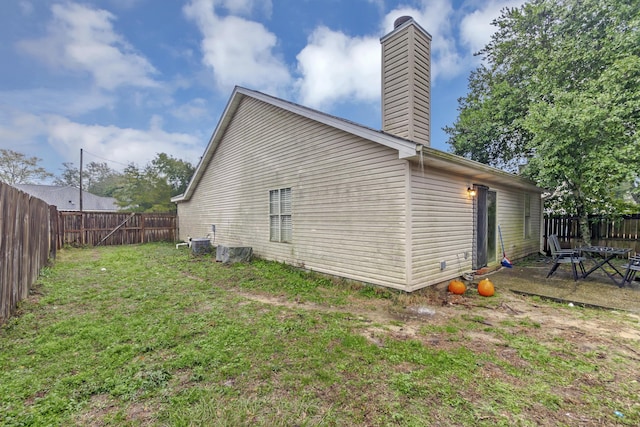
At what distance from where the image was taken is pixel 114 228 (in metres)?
13.1

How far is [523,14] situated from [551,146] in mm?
7098

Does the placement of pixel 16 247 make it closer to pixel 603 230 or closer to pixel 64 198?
pixel 603 230

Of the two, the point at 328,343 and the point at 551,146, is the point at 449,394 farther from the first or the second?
the point at 551,146

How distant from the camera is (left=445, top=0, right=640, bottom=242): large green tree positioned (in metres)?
7.14

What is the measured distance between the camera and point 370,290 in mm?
5082

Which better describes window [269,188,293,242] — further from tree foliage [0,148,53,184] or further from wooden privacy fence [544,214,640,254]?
tree foliage [0,148,53,184]

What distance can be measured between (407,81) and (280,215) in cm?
447

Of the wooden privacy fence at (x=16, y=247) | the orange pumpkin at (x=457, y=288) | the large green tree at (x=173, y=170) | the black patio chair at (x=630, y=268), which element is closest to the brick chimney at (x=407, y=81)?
the orange pumpkin at (x=457, y=288)

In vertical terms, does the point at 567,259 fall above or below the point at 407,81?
below

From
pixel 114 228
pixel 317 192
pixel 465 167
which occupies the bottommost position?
pixel 114 228

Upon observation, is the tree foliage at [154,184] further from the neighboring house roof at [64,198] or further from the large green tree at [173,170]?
the neighboring house roof at [64,198]

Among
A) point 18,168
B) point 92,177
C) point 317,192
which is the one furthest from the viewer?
point 92,177

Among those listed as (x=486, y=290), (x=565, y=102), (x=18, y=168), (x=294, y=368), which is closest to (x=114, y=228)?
(x=294, y=368)

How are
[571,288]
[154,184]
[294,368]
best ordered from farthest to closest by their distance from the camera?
[154,184] < [571,288] < [294,368]
